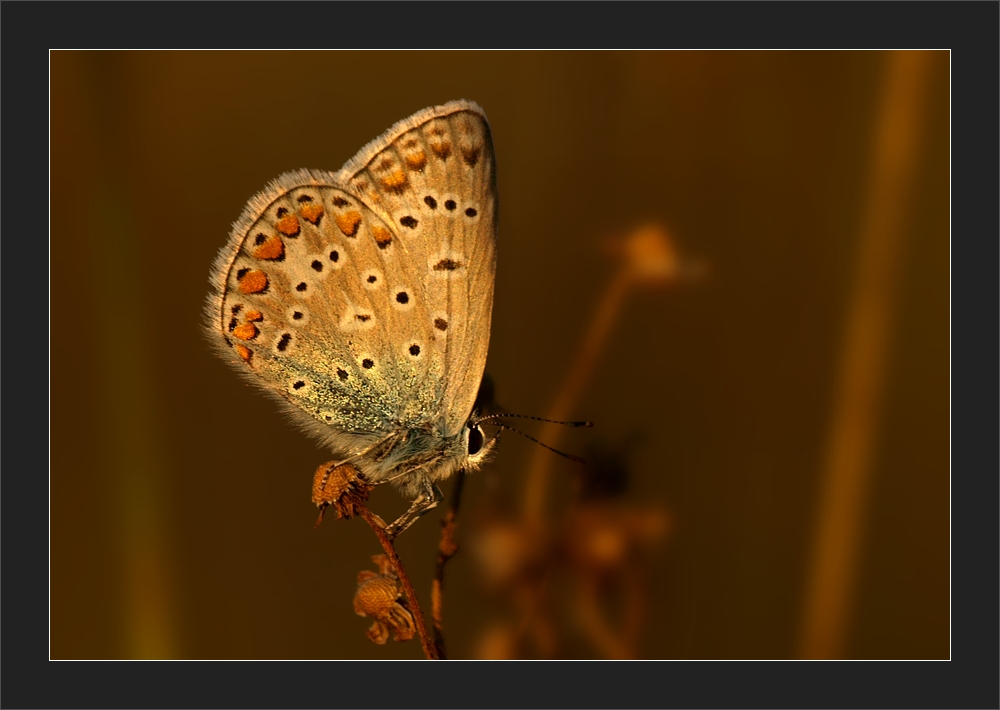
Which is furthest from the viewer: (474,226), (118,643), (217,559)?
(217,559)

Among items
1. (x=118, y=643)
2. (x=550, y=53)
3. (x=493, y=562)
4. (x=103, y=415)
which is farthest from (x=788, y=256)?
(x=118, y=643)

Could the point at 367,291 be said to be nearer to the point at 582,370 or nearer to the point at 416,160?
the point at 416,160

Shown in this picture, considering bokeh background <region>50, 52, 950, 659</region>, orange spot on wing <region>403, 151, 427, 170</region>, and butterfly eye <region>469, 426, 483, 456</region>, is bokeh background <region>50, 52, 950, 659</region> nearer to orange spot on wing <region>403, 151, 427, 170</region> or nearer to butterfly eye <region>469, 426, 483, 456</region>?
butterfly eye <region>469, 426, 483, 456</region>

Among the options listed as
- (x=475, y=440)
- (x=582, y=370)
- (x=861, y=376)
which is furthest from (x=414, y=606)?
(x=861, y=376)

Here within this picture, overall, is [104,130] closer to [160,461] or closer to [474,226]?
[160,461]

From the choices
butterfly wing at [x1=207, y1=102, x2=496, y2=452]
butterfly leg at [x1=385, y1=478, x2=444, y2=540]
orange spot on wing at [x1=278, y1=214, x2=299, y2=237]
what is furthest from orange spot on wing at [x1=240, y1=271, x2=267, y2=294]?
butterfly leg at [x1=385, y1=478, x2=444, y2=540]

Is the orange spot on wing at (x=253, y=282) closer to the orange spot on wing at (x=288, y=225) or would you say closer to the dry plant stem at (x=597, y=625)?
the orange spot on wing at (x=288, y=225)

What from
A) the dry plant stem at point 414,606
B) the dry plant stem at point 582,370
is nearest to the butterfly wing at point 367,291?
the dry plant stem at point 582,370
